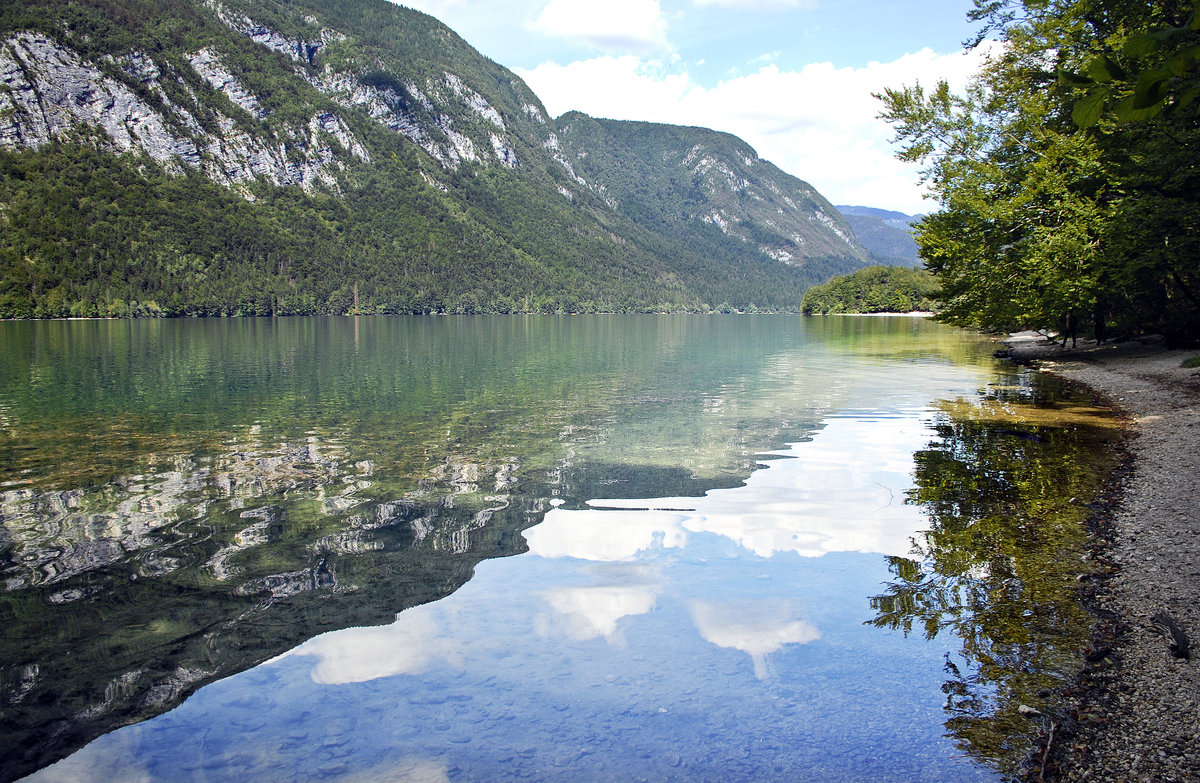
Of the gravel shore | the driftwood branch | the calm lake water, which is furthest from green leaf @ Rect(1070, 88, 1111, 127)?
the driftwood branch

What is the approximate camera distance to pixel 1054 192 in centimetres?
3575

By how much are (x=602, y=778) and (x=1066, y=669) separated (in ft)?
15.7

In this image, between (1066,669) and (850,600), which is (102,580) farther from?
(1066,669)

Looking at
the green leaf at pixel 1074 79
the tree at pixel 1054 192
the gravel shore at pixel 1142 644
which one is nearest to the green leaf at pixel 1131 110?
the green leaf at pixel 1074 79

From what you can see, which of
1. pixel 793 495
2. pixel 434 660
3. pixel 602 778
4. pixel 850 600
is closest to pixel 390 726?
pixel 434 660

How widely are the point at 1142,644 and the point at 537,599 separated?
22.4 ft

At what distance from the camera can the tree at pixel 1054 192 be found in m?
31.3

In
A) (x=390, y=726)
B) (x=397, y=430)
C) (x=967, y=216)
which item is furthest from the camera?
(x=967, y=216)

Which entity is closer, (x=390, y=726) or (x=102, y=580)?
(x=390, y=726)

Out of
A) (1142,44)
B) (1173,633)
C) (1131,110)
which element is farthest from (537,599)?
(1142,44)

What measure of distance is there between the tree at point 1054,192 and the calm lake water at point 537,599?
48.6 ft

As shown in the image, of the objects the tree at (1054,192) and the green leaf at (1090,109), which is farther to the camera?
the tree at (1054,192)

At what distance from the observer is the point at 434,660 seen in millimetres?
8555

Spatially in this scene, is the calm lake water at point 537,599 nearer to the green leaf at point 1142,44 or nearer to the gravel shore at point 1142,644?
the gravel shore at point 1142,644
